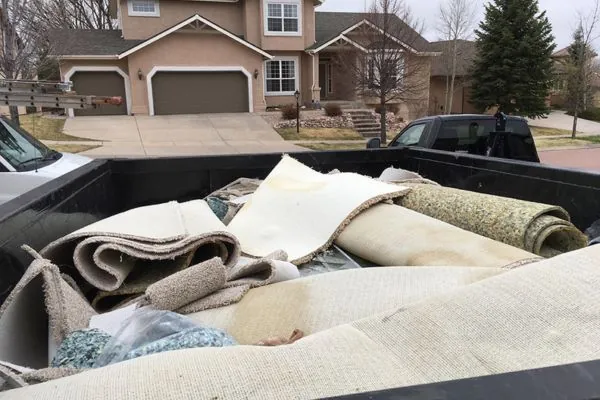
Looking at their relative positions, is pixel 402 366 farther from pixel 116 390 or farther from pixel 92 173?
pixel 92 173

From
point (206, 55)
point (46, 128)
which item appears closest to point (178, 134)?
point (46, 128)

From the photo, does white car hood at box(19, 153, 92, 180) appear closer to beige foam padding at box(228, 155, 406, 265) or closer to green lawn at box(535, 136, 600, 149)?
beige foam padding at box(228, 155, 406, 265)

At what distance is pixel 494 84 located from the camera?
32.0 metres

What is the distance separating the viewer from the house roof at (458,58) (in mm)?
33562

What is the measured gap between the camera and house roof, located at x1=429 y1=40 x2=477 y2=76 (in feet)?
110

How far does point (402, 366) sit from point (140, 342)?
95cm

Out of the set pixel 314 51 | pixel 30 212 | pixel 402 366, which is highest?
pixel 314 51

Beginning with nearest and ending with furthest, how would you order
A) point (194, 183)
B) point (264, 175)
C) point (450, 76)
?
point (194, 183) < point (264, 175) < point (450, 76)

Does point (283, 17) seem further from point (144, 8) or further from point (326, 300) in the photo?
point (326, 300)

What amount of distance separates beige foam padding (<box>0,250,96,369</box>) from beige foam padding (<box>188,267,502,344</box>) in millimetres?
478

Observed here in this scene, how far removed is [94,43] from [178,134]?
9.39 metres

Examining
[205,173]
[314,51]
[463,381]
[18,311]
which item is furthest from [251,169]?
[314,51]

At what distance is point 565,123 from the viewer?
1340 inches

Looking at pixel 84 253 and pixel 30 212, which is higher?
pixel 30 212
